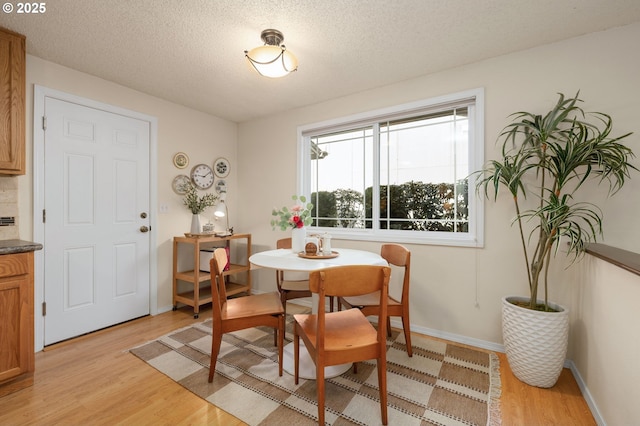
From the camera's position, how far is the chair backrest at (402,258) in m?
2.13

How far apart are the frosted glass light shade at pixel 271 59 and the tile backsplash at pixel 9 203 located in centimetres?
216

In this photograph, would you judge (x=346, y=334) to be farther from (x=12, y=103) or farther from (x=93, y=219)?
(x=12, y=103)

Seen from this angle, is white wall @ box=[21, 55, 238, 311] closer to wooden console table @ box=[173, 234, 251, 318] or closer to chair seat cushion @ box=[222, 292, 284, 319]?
wooden console table @ box=[173, 234, 251, 318]

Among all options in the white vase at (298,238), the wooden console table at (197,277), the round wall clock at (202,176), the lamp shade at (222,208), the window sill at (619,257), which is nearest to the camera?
the window sill at (619,257)

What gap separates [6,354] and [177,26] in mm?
2468

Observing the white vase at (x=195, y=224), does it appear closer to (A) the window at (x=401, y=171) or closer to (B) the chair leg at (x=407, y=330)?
(A) the window at (x=401, y=171)

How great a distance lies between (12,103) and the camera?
6.59ft

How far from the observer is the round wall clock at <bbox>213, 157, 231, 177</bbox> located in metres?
3.80

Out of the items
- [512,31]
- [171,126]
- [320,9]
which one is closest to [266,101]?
[171,126]

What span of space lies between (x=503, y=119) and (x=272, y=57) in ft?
6.28

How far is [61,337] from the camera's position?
2463 mm

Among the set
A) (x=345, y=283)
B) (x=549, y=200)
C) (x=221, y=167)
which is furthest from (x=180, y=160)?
(x=549, y=200)

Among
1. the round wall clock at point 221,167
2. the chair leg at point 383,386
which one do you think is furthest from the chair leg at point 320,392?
the round wall clock at point 221,167

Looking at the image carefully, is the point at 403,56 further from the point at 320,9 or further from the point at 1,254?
the point at 1,254
